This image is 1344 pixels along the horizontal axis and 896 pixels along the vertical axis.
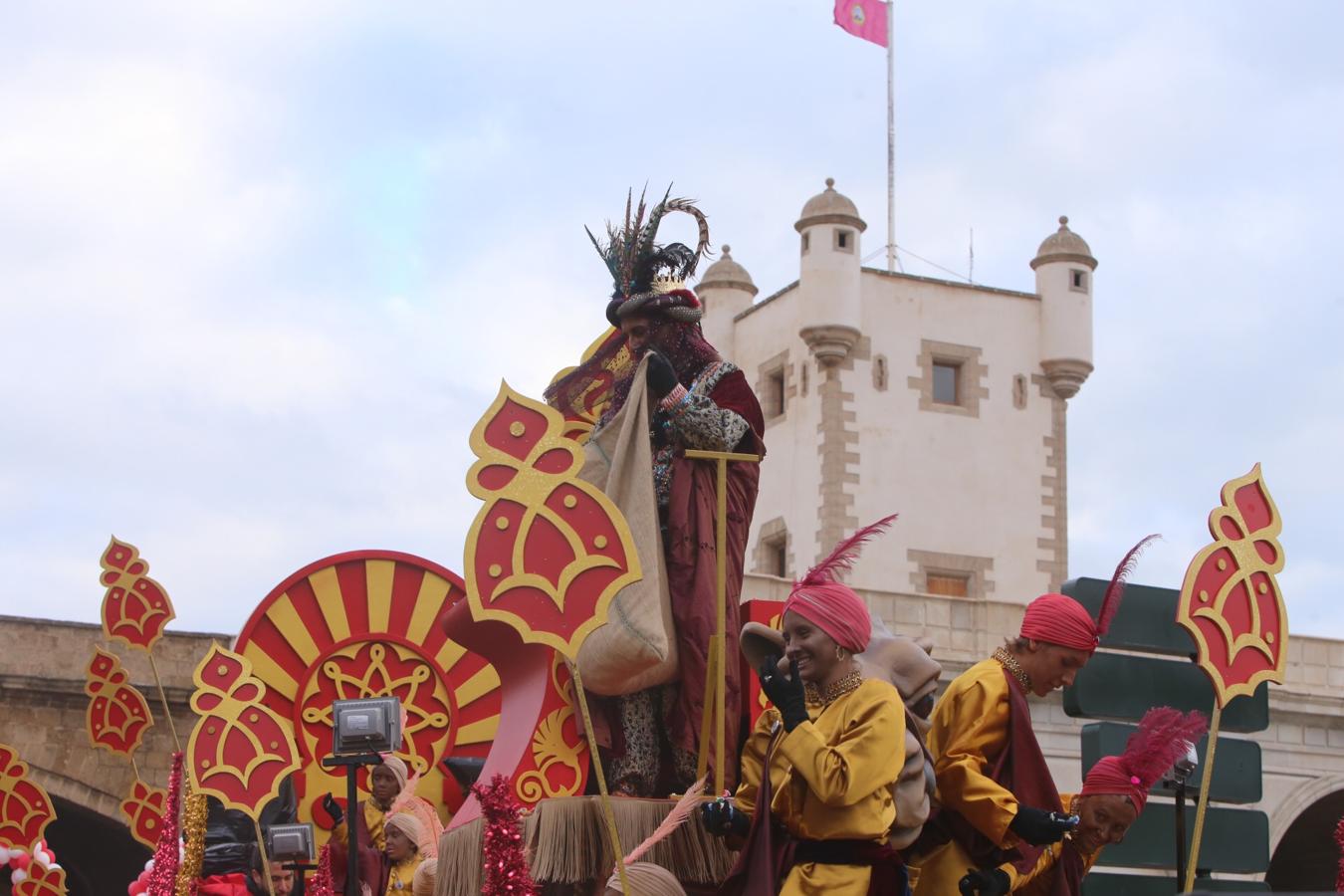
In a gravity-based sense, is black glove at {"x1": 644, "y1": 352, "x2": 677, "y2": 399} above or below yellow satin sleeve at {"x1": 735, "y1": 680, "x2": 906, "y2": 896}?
above

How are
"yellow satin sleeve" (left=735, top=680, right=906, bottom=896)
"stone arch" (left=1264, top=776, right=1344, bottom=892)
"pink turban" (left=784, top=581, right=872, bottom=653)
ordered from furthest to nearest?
1. "stone arch" (left=1264, top=776, right=1344, bottom=892)
2. "pink turban" (left=784, top=581, right=872, bottom=653)
3. "yellow satin sleeve" (left=735, top=680, right=906, bottom=896)

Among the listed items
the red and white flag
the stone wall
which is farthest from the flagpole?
the stone wall

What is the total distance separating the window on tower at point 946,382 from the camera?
4506 centimetres

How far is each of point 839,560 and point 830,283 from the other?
37229 millimetres

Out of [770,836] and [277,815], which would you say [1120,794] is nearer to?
[770,836]

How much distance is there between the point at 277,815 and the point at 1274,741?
17.4 m

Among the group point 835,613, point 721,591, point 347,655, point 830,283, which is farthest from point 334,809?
point 830,283

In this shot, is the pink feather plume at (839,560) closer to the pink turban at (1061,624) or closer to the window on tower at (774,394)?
the pink turban at (1061,624)

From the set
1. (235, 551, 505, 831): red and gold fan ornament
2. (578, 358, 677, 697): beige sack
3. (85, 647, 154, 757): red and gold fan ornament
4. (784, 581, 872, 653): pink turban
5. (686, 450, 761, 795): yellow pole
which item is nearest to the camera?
(784, 581, 872, 653): pink turban

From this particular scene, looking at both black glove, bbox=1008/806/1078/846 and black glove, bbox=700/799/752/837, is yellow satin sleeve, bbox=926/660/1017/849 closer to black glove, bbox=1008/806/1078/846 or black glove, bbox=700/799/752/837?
black glove, bbox=1008/806/1078/846

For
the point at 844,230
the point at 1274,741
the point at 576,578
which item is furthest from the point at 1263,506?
the point at 844,230

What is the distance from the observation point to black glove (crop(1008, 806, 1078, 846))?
5.96 metres

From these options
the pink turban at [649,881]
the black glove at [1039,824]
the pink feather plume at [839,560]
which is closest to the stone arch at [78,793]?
the pink turban at [649,881]

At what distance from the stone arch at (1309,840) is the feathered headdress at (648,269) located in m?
19.1
